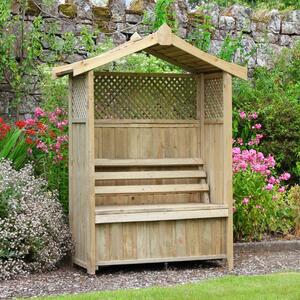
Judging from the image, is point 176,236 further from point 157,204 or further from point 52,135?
point 52,135

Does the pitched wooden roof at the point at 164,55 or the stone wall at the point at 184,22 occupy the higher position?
the stone wall at the point at 184,22

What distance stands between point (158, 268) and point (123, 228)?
27.4 inches

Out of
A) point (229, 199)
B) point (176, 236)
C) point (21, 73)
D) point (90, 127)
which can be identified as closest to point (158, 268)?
point (176, 236)

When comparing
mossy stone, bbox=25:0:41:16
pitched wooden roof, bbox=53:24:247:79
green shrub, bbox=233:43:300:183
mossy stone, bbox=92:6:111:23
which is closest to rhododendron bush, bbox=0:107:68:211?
pitched wooden roof, bbox=53:24:247:79

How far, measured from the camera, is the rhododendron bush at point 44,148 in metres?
9.45

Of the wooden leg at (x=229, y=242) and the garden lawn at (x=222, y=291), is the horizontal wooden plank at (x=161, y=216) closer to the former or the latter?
the wooden leg at (x=229, y=242)

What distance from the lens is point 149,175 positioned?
9023mm

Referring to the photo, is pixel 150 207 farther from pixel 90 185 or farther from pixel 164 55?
pixel 164 55

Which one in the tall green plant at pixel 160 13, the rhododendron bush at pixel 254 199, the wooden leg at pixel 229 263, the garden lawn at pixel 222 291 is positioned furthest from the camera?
the tall green plant at pixel 160 13

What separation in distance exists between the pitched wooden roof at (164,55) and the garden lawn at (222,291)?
2.29 m

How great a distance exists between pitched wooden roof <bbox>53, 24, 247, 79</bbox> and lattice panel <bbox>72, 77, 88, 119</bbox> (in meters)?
0.15

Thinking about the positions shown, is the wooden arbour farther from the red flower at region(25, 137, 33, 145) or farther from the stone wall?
the stone wall

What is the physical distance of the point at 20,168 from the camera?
949 centimetres

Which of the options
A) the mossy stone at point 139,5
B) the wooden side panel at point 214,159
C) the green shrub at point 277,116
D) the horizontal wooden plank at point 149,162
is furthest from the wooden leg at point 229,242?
the mossy stone at point 139,5
